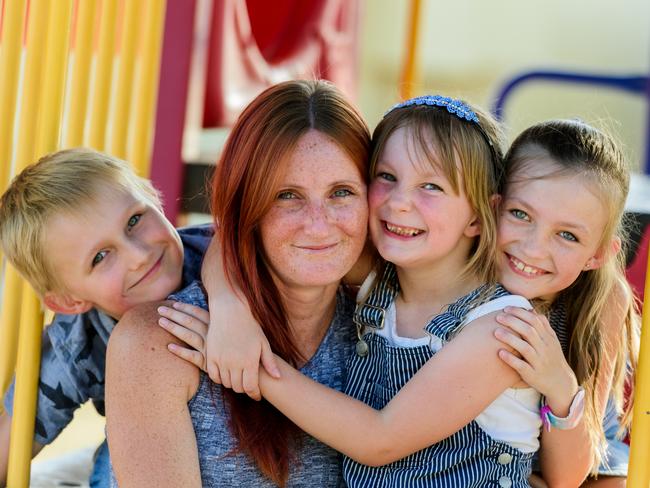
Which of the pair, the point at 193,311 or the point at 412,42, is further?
the point at 412,42

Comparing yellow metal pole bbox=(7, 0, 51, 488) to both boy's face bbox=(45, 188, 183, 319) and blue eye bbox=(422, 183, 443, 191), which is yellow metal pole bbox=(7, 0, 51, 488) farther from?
blue eye bbox=(422, 183, 443, 191)

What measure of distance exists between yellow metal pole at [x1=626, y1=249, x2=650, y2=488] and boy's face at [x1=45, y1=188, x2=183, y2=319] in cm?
97

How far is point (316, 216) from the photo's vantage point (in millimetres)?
1794

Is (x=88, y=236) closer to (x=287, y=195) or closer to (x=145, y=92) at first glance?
(x=287, y=195)

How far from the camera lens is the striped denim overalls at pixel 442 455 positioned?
Result: 1.85 metres

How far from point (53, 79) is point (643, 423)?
1328 mm

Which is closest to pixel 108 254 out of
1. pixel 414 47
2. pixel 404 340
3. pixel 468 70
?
pixel 404 340

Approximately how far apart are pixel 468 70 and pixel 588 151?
27.9ft

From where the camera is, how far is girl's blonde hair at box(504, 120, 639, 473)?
188cm

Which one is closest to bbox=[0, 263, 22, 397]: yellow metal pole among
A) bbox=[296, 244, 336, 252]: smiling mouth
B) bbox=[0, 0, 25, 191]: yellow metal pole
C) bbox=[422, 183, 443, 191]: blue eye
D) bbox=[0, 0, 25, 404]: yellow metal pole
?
bbox=[0, 0, 25, 404]: yellow metal pole

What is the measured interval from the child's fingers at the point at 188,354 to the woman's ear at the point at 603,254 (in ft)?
2.64

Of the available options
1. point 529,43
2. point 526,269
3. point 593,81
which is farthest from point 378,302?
point 529,43

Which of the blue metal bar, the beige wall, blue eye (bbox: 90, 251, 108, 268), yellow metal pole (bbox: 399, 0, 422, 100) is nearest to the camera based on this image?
blue eye (bbox: 90, 251, 108, 268)

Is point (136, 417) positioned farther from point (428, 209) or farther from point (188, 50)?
point (188, 50)
